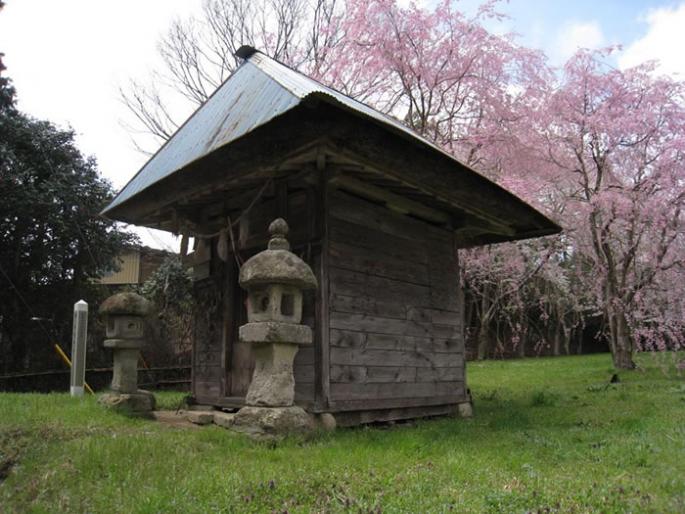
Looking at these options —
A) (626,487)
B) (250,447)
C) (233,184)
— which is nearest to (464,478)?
(626,487)

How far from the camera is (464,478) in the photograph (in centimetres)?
400

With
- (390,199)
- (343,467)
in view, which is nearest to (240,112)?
(390,199)

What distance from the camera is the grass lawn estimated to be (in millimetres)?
Result: 3424

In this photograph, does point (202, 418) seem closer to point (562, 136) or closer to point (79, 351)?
point (79, 351)

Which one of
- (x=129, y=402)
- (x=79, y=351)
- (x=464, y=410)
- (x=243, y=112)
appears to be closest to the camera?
(x=243, y=112)

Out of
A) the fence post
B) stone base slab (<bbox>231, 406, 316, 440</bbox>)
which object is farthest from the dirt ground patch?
the fence post

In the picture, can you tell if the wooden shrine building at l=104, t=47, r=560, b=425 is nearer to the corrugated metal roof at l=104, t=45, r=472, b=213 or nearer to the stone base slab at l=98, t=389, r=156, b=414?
the corrugated metal roof at l=104, t=45, r=472, b=213

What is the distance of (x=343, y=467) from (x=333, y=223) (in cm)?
303

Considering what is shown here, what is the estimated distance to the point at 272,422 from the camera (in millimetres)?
5004

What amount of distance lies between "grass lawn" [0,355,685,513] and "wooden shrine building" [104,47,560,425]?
0.84 meters

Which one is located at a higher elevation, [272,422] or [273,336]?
[273,336]

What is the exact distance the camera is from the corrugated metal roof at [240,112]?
5387 millimetres

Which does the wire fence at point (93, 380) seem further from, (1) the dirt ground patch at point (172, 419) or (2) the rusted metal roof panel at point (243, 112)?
(2) the rusted metal roof panel at point (243, 112)

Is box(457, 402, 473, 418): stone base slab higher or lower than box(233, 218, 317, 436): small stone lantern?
lower
